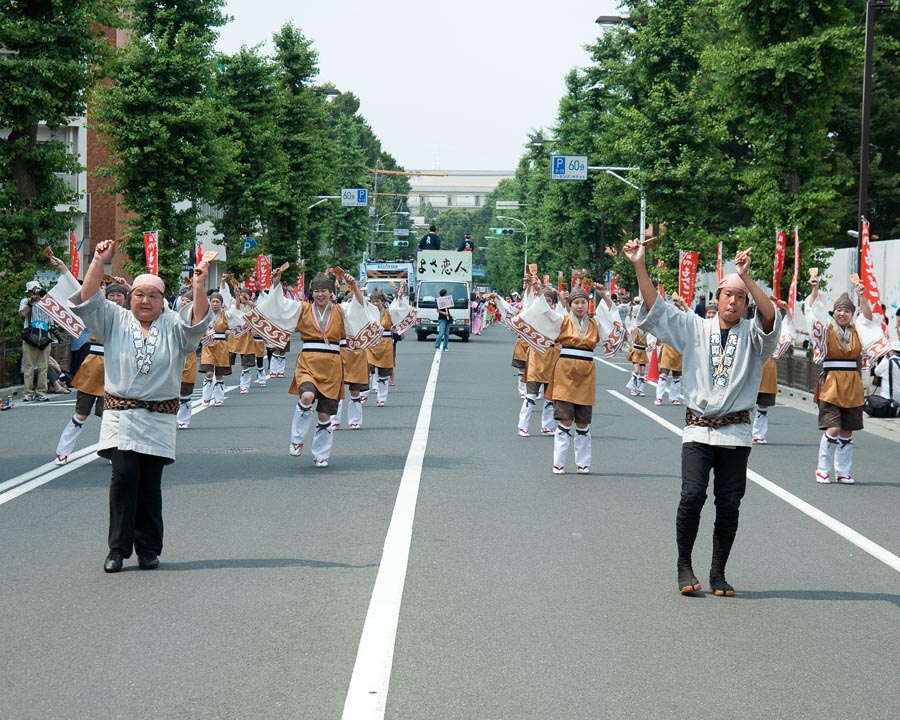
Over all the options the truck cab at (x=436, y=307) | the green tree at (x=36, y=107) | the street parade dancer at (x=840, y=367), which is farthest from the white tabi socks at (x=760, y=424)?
the truck cab at (x=436, y=307)

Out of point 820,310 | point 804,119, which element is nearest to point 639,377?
point 804,119

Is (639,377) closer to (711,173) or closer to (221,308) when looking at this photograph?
(221,308)

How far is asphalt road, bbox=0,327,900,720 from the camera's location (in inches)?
201

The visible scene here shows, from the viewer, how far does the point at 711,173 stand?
1640 inches

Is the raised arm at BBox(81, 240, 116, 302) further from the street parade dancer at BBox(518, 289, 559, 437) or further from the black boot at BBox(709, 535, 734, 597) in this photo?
the street parade dancer at BBox(518, 289, 559, 437)

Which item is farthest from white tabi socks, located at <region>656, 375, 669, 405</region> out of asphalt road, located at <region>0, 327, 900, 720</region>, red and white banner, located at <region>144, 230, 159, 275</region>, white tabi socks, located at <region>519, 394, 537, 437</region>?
red and white banner, located at <region>144, 230, 159, 275</region>

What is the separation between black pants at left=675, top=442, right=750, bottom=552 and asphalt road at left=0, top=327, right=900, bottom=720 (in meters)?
0.35

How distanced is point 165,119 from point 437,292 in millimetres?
18943

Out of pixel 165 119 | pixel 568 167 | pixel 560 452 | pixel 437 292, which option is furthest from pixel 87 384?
pixel 437 292

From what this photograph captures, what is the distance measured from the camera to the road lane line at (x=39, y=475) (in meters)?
10.8

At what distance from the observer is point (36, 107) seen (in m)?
24.2

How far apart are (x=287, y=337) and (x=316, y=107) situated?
4806 centimetres

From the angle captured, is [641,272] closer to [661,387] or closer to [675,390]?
[661,387]

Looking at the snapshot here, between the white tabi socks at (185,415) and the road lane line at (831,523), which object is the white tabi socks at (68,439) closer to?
the white tabi socks at (185,415)
